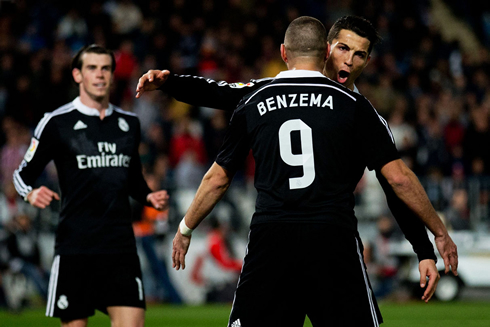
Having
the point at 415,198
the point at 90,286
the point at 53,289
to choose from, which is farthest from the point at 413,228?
the point at 53,289

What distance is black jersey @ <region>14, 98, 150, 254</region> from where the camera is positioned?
641 centimetres

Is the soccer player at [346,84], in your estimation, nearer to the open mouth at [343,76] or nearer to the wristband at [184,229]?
the open mouth at [343,76]

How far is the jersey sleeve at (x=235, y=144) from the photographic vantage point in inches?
192

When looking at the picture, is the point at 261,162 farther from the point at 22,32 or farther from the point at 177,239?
the point at 22,32

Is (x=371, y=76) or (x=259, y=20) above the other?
(x=259, y=20)

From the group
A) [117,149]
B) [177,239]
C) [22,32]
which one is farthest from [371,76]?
[177,239]

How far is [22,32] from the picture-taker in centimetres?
1877

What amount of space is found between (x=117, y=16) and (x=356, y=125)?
49.8 feet

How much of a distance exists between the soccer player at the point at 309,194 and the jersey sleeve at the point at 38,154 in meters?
2.34

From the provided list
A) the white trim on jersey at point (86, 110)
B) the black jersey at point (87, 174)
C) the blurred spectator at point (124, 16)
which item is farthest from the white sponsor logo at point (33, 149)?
the blurred spectator at point (124, 16)

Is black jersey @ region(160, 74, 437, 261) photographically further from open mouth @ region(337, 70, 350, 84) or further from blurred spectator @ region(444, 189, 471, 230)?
blurred spectator @ region(444, 189, 471, 230)

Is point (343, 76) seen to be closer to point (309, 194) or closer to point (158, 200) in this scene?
point (309, 194)

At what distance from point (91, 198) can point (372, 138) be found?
2628 millimetres

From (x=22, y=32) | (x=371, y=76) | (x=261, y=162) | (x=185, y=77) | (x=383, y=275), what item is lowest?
(x=383, y=275)
